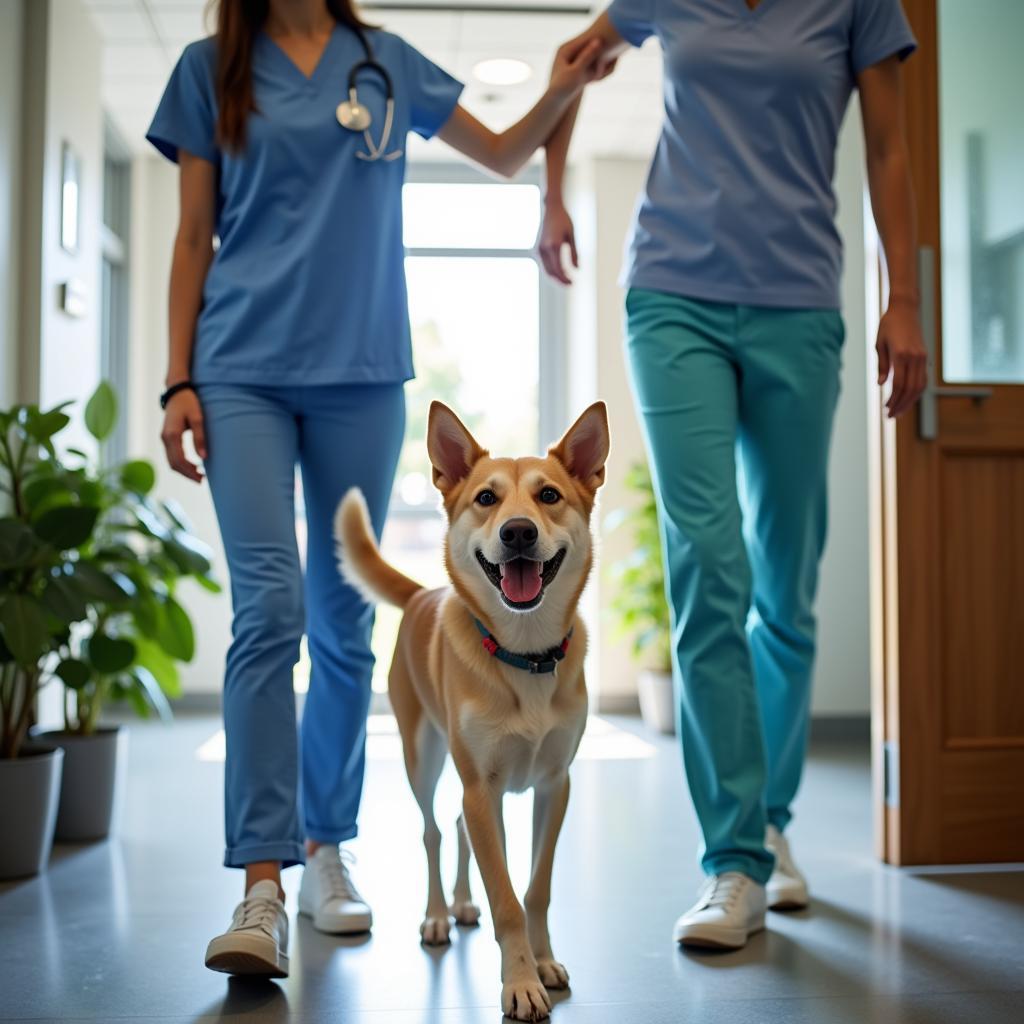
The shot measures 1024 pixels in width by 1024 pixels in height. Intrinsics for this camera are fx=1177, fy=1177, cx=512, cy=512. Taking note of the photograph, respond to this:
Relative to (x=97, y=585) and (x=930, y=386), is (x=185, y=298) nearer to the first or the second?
(x=97, y=585)

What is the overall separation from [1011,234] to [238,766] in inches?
83.9

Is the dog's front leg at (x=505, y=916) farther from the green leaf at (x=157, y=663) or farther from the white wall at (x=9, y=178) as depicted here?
the white wall at (x=9, y=178)

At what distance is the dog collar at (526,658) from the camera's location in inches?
68.3

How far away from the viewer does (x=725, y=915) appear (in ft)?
6.21

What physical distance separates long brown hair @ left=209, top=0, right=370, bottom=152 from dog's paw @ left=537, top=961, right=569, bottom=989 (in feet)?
4.63

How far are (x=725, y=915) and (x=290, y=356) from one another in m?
1.17

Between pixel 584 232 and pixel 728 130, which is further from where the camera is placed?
pixel 584 232

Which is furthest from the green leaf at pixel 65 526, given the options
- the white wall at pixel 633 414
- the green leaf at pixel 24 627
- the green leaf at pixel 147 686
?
the white wall at pixel 633 414

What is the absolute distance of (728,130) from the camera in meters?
2.06

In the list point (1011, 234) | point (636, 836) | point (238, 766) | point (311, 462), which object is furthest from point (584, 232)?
point (238, 766)

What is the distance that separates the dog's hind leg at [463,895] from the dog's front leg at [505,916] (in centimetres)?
33

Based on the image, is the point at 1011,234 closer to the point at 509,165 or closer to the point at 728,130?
the point at 728,130

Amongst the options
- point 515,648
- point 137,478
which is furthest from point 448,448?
point 137,478

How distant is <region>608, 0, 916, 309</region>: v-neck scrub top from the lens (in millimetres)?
2057
